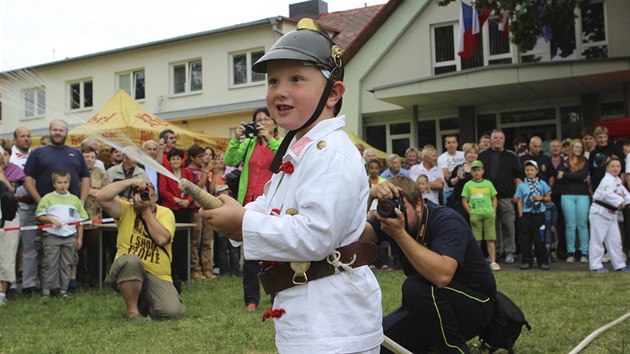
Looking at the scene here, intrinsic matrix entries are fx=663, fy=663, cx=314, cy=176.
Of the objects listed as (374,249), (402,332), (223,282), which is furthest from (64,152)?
(374,249)

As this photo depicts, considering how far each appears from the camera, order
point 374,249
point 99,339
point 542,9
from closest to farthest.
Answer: point 374,249 → point 99,339 → point 542,9

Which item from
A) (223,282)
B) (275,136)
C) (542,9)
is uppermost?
(542,9)

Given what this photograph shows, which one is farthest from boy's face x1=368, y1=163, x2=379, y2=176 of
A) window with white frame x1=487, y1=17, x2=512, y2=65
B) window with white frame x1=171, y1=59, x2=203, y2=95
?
window with white frame x1=171, y1=59, x2=203, y2=95

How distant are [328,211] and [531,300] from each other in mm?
5832

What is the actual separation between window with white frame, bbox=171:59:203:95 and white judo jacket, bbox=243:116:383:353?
2591 cm

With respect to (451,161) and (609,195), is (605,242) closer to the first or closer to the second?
(609,195)

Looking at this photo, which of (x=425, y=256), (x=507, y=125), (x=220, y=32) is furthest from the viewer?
(x=220, y=32)

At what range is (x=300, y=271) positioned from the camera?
2387mm

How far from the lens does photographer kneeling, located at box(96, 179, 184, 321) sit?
6832mm

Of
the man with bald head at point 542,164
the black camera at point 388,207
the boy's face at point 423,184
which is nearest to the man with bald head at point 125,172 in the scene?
the boy's face at point 423,184

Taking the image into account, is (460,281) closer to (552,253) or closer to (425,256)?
(425,256)

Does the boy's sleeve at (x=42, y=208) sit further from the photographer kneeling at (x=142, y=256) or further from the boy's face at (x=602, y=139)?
the boy's face at (x=602, y=139)

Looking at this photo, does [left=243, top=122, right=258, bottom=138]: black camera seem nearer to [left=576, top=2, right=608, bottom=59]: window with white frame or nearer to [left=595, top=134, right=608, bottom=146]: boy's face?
[left=595, top=134, right=608, bottom=146]: boy's face

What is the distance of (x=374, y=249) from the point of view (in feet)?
8.52
